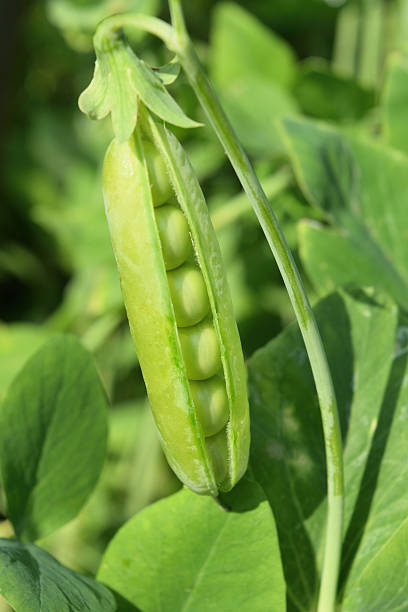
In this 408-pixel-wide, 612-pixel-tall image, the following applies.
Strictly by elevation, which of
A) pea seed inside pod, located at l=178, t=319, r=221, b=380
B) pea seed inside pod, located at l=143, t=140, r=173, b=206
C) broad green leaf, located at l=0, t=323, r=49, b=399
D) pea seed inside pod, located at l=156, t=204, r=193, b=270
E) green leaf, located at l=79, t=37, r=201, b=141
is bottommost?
broad green leaf, located at l=0, t=323, r=49, b=399

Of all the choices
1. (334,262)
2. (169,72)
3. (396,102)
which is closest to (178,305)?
(169,72)

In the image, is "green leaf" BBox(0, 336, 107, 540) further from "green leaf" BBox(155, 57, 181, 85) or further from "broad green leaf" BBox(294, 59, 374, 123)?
"broad green leaf" BBox(294, 59, 374, 123)

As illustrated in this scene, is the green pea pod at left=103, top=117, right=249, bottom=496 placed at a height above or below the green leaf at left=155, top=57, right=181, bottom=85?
below

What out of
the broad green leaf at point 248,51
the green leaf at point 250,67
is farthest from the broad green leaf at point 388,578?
the broad green leaf at point 248,51

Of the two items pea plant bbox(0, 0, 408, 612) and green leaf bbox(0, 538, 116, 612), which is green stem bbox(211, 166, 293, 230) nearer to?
pea plant bbox(0, 0, 408, 612)

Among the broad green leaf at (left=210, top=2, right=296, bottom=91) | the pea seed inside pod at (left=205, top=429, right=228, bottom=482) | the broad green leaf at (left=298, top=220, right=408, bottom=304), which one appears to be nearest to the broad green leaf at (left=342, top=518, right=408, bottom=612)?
the pea seed inside pod at (left=205, top=429, right=228, bottom=482)

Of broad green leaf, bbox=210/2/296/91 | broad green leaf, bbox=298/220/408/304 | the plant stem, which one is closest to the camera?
the plant stem

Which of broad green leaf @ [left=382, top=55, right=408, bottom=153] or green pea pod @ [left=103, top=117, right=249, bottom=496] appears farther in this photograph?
broad green leaf @ [left=382, top=55, right=408, bottom=153]

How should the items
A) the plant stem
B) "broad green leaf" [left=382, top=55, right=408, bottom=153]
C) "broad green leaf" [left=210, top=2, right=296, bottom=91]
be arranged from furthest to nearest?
1. "broad green leaf" [left=210, top=2, right=296, bottom=91]
2. "broad green leaf" [left=382, top=55, right=408, bottom=153]
3. the plant stem
